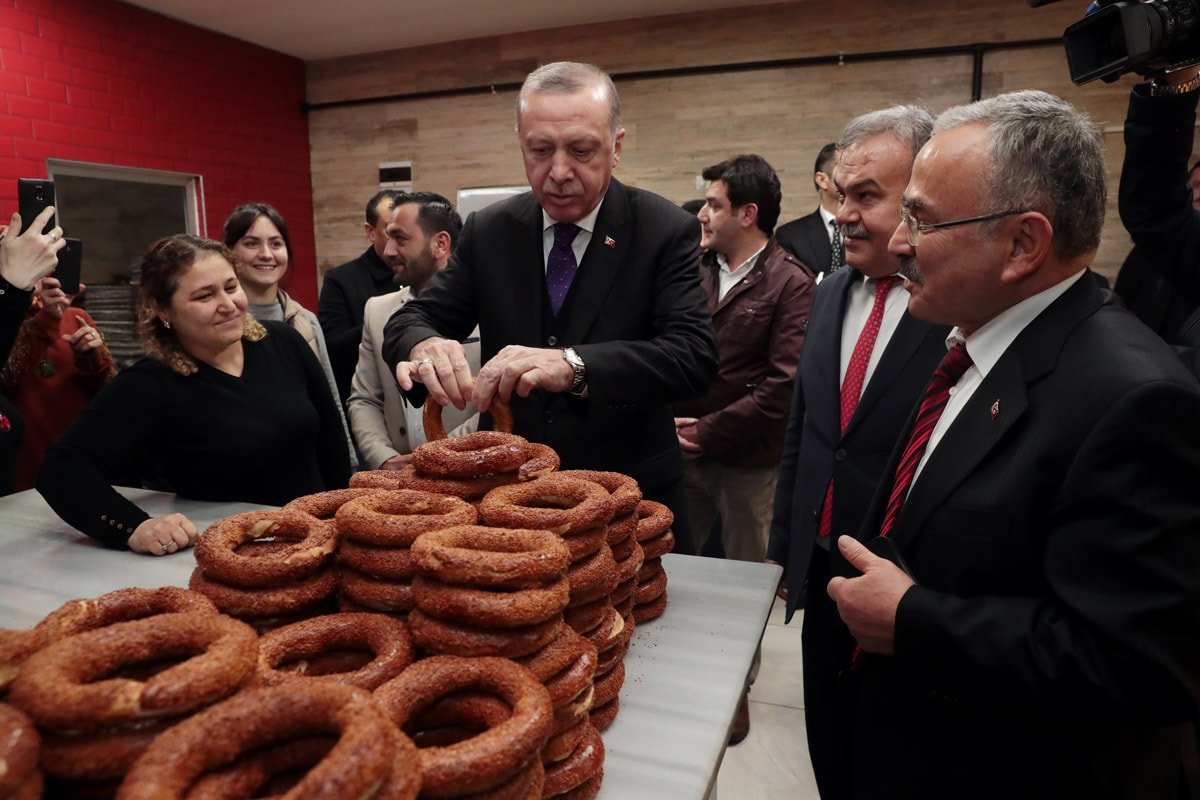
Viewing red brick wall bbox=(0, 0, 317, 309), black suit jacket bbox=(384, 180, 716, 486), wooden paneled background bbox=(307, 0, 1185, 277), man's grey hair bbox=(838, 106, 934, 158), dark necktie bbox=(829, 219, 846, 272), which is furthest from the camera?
wooden paneled background bbox=(307, 0, 1185, 277)

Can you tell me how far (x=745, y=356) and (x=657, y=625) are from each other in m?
2.11

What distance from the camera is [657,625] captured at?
1.54m

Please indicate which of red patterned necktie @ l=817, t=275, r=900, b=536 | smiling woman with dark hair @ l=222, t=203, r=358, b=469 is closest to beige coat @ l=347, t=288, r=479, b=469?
smiling woman with dark hair @ l=222, t=203, r=358, b=469

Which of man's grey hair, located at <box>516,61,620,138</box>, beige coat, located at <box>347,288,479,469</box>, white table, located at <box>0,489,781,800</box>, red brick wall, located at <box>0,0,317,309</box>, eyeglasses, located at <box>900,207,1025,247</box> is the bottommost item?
white table, located at <box>0,489,781,800</box>

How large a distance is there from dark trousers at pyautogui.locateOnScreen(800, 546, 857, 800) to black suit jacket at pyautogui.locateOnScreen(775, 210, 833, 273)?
2.85 metres

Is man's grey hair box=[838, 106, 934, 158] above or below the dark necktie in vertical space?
above

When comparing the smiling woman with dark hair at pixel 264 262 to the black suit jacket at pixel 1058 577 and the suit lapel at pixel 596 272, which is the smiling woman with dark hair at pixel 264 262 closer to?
the suit lapel at pixel 596 272

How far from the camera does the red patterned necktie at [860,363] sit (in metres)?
2.00

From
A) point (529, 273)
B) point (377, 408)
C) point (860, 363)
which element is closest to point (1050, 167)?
point (860, 363)

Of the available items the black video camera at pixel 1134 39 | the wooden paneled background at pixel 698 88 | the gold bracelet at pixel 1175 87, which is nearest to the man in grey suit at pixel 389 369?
the black video camera at pixel 1134 39

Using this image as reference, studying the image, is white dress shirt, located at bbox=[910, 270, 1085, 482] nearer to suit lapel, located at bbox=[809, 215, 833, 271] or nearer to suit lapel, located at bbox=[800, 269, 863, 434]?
suit lapel, located at bbox=[800, 269, 863, 434]

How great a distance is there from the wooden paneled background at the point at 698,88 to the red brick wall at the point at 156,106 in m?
0.36

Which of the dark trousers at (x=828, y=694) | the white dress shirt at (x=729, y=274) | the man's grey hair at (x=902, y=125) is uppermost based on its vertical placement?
the man's grey hair at (x=902, y=125)

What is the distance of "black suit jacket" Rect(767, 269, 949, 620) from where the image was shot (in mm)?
1843
